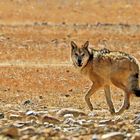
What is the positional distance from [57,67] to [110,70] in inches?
291

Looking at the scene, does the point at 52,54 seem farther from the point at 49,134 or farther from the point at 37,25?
the point at 49,134

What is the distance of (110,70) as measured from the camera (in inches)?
516

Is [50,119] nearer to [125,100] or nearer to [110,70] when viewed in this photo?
[125,100]

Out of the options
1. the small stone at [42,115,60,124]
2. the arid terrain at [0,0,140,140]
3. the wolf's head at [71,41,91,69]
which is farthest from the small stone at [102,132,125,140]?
the wolf's head at [71,41,91,69]

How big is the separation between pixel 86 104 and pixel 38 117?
3.19 metres

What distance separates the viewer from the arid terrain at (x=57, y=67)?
998cm

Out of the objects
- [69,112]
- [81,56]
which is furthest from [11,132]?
[81,56]

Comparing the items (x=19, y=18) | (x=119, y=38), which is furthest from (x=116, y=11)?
(x=119, y=38)

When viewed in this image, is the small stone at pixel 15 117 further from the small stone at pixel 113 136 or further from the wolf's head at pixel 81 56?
the wolf's head at pixel 81 56

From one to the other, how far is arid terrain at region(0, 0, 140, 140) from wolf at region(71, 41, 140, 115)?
0.19m

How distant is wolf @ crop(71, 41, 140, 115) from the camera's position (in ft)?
42.5

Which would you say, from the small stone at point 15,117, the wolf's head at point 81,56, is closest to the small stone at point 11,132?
the small stone at point 15,117

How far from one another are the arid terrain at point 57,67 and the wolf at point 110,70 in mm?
193

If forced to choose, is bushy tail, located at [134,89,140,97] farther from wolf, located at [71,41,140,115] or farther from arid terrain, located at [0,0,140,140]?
arid terrain, located at [0,0,140,140]
